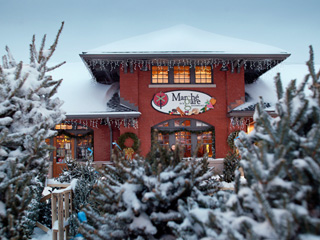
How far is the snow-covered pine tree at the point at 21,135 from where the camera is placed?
9.37 feet

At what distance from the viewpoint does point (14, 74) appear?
3527mm

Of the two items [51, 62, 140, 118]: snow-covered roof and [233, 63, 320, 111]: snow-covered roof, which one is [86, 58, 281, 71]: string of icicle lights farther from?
[51, 62, 140, 118]: snow-covered roof

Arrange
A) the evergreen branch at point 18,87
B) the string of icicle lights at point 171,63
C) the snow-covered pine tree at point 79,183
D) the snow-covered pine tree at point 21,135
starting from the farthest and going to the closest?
the string of icicle lights at point 171,63, the snow-covered pine tree at point 79,183, the evergreen branch at point 18,87, the snow-covered pine tree at point 21,135

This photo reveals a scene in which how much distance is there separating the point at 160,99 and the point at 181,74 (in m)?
1.87

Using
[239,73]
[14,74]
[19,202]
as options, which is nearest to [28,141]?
[19,202]

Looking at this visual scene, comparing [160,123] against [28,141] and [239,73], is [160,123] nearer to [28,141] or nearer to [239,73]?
[239,73]

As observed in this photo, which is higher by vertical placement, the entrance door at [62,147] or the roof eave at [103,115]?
the roof eave at [103,115]

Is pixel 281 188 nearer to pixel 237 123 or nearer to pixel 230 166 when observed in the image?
pixel 230 166

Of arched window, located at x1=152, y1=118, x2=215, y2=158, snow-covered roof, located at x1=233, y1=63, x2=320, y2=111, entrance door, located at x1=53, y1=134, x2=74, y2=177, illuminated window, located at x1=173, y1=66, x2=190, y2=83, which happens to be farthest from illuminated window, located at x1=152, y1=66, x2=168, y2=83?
entrance door, located at x1=53, y1=134, x2=74, y2=177

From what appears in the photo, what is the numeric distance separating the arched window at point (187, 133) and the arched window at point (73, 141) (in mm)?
4193

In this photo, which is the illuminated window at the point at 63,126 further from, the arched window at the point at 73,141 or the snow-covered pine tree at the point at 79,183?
the snow-covered pine tree at the point at 79,183

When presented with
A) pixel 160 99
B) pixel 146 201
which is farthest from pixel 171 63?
pixel 146 201

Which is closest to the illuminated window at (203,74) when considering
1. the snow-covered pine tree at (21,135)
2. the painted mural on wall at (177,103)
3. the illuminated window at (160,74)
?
the painted mural on wall at (177,103)

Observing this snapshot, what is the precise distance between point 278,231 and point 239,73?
13648mm
